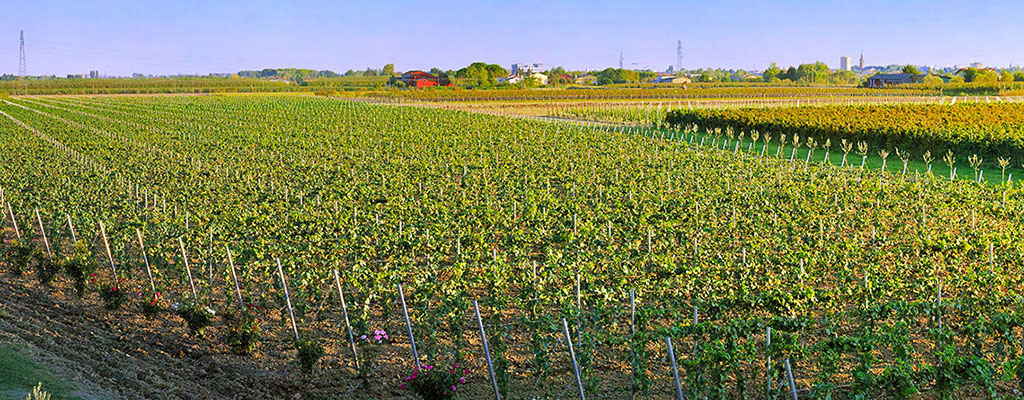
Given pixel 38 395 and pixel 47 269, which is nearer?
pixel 38 395

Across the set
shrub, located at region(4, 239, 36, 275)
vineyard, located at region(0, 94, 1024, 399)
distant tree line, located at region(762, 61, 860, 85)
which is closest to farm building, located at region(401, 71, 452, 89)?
distant tree line, located at region(762, 61, 860, 85)

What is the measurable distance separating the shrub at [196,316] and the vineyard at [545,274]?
38 millimetres

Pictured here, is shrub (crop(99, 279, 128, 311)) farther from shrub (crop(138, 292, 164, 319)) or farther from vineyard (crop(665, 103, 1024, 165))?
vineyard (crop(665, 103, 1024, 165))

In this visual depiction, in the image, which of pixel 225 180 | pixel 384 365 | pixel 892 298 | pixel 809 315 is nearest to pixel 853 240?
pixel 892 298

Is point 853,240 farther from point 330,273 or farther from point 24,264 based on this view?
point 24,264

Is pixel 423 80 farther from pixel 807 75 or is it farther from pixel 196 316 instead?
pixel 196 316

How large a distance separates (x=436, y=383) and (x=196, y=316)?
396cm

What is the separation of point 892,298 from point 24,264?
13.5 metres

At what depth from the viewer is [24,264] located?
13891mm

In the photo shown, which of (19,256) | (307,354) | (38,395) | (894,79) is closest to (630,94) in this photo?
(894,79)

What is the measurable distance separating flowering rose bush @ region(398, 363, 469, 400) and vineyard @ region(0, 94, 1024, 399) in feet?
0.14

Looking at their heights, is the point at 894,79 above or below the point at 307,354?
above

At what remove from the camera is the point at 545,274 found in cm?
1152

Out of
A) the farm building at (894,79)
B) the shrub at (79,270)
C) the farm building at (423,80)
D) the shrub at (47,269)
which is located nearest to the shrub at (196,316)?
the shrub at (79,270)
